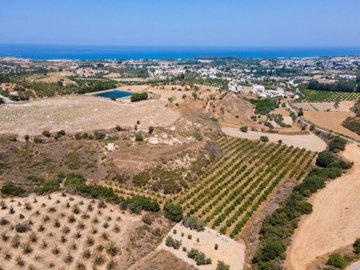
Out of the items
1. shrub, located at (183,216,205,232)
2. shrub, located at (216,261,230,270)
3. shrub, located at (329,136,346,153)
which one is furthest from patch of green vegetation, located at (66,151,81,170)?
shrub, located at (329,136,346,153)

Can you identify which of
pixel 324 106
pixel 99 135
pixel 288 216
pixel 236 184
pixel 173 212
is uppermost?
pixel 99 135

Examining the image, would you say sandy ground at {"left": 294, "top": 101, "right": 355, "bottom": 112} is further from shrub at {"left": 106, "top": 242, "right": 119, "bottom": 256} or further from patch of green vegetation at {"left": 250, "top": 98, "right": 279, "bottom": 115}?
shrub at {"left": 106, "top": 242, "right": 119, "bottom": 256}

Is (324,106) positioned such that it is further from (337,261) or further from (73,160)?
(337,261)

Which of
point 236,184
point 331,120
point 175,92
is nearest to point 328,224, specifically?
point 236,184

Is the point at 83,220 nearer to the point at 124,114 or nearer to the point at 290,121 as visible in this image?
the point at 124,114

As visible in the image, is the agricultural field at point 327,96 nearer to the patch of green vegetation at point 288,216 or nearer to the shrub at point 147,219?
the patch of green vegetation at point 288,216

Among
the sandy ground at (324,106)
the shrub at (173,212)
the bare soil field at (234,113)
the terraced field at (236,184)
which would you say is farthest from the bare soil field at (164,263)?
the sandy ground at (324,106)
